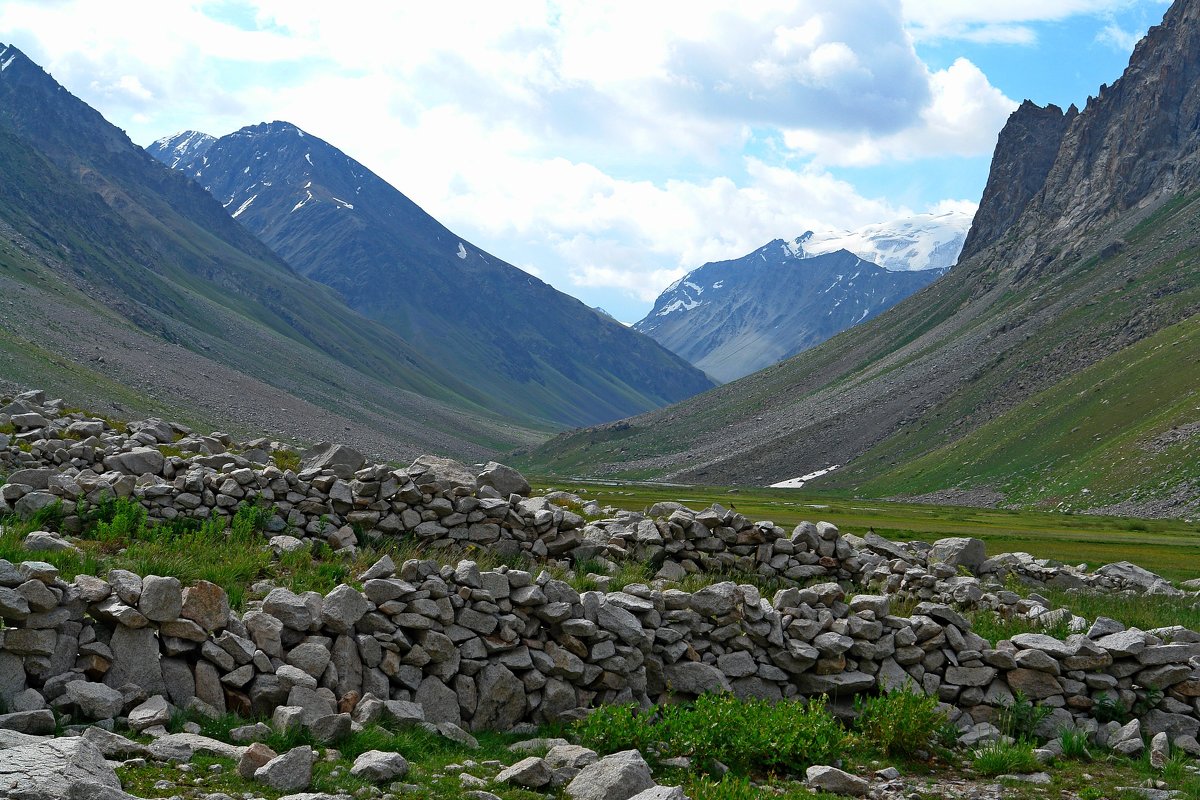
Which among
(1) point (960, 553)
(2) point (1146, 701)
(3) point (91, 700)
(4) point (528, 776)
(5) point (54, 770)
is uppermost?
(1) point (960, 553)

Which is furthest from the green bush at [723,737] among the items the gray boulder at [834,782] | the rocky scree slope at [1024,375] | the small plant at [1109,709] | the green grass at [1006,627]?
the rocky scree slope at [1024,375]

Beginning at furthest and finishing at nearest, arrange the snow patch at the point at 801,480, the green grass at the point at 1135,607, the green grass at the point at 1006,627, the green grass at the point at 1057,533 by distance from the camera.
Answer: the snow patch at the point at 801,480, the green grass at the point at 1057,533, the green grass at the point at 1135,607, the green grass at the point at 1006,627

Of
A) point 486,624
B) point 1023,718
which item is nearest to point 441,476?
point 486,624

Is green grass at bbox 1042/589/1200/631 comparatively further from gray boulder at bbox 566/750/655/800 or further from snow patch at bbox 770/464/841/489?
snow patch at bbox 770/464/841/489

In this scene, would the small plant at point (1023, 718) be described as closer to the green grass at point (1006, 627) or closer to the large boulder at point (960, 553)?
the green grass at point (1006, 627)

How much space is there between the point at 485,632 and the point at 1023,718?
908 centimetres

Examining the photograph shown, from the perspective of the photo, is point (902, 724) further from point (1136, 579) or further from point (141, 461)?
point (141, 461)

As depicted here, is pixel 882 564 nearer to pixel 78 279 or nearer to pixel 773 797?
pixel 773 797

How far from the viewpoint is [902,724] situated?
13742mm

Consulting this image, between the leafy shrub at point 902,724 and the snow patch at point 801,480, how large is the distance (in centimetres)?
12610

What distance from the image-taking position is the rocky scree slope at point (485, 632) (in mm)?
11367

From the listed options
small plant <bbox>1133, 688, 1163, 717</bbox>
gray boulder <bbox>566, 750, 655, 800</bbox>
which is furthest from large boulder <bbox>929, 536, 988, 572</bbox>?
gray boulder <bbox>566, 750, 655, 800</bbox>

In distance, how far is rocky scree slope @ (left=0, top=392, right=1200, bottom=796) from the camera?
37.3ft

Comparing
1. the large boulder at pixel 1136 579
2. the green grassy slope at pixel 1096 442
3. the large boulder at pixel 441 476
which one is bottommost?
the large boulder at pixel 441 476
